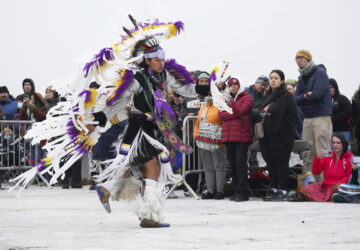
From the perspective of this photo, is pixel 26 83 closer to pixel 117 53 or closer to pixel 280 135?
pixel 280 135

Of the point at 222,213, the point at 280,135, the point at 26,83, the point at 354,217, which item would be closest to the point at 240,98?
the point at 280,135

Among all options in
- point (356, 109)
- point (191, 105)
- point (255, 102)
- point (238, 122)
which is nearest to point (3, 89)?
point (191, 105)

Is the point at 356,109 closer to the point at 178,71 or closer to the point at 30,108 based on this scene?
the point at 178,71

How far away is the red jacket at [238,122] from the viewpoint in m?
9.84

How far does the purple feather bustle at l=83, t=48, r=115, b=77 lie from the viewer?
22.2 feet

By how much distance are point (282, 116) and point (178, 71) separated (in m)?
2.72

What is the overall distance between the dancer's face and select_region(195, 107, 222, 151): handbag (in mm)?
3278

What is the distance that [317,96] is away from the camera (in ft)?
32.6

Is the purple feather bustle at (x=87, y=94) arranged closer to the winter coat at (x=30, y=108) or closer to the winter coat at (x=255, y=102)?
the winter coat at (x=255, y=102)

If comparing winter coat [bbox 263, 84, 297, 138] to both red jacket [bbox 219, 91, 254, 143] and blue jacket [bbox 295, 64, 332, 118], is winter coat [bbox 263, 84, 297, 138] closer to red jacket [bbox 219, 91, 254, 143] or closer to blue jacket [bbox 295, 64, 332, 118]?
red jacket [bbox 219, 91, 254, 143]

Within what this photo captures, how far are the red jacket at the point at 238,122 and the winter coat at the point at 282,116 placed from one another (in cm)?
29

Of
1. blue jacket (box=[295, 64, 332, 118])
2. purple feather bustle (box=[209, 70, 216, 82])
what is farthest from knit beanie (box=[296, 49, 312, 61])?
purple feather bustle (box=[209, 70, 216, 82])

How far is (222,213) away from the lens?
7949mm

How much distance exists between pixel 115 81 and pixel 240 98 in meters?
3.47
